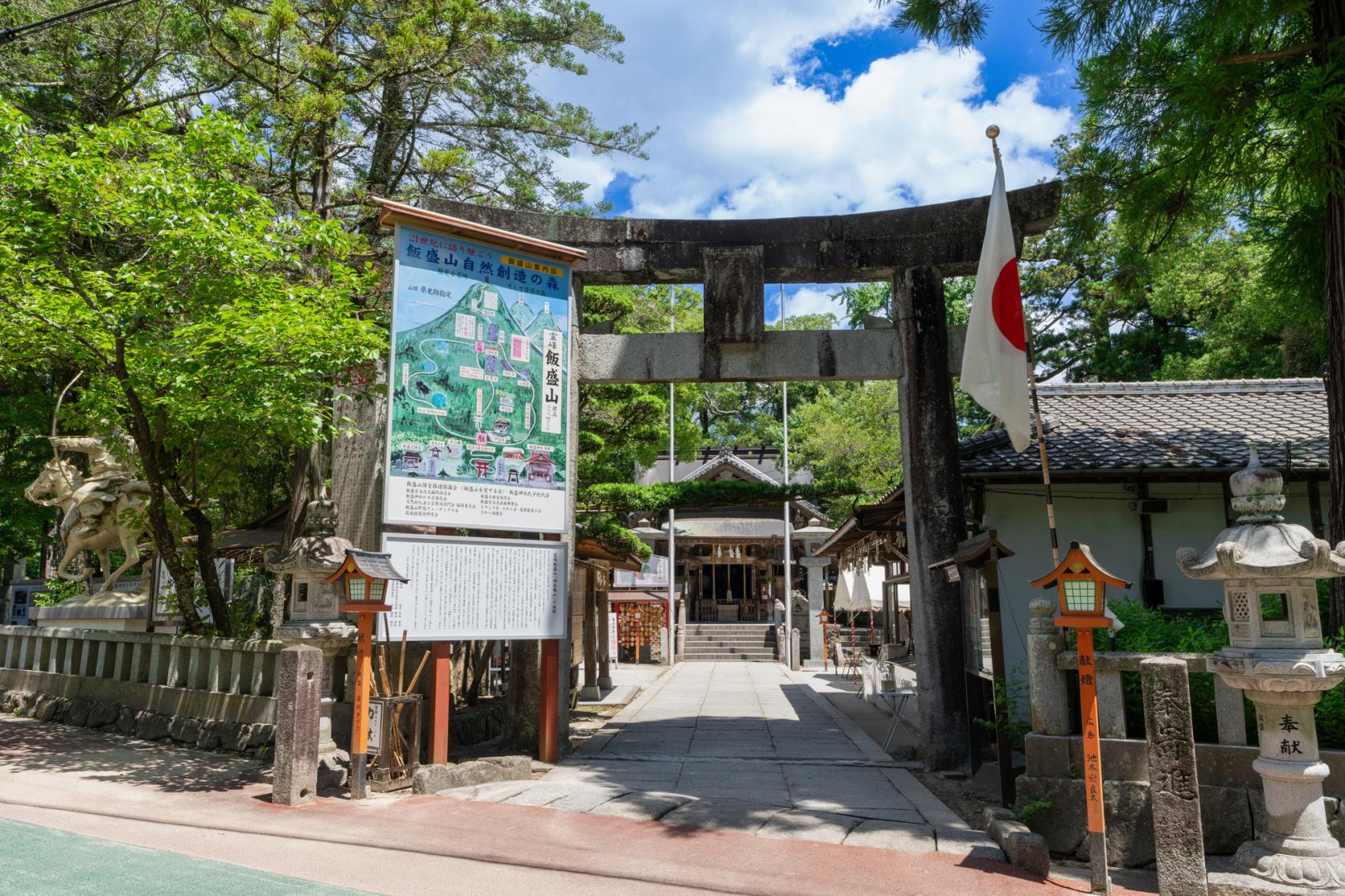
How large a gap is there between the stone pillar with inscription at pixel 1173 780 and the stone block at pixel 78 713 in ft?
43.0

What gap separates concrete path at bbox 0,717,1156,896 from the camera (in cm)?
559

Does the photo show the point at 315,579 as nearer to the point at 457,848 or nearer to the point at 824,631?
the point at 457,848

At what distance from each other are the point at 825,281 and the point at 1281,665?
22.4ft

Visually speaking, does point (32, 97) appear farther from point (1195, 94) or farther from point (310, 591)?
point (1195, 94)

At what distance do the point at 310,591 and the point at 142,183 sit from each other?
4494 millimetres

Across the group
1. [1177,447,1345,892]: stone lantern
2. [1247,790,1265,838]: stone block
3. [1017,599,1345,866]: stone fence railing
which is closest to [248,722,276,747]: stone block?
[1017,599,1345,866]: stone fence railing

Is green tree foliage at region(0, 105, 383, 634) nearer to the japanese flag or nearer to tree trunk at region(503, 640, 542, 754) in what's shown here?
tree trunk at region(503, 640, 542, 754)

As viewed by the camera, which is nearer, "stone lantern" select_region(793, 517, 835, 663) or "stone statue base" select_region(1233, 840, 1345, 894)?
"stone statue base" select_region(1233, 840, 1345, 894)

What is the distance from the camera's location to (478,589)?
912 cm

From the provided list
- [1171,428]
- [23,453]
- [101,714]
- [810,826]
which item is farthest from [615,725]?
[23,453]

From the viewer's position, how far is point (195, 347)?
28.3ft

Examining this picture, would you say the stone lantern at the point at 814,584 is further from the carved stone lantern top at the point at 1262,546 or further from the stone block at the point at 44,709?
the carved stone lantern top at the point at 1262,546

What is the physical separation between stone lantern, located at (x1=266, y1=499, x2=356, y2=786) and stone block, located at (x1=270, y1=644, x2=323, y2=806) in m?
0.94

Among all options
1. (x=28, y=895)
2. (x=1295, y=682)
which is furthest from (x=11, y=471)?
(x=1295, y=682)
